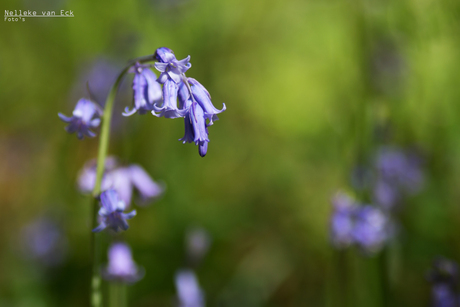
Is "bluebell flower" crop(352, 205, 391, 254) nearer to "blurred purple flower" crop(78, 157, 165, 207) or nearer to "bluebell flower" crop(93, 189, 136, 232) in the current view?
"blurred purple flower" crop(78, 157, 165, 207)

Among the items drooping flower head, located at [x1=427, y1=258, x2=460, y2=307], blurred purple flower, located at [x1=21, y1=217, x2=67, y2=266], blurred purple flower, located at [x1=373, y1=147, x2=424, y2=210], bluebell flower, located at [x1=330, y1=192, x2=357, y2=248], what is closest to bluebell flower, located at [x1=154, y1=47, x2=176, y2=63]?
drooping flower head, located at [x1=427, y1=258, x2=460, y2=307]

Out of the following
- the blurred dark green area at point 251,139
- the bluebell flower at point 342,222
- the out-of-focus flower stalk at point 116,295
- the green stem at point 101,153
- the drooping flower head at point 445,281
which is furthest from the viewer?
the blurred dark green area at point 251,139

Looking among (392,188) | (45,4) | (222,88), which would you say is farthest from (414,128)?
(45,4)

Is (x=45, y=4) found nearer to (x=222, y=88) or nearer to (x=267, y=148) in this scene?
(x=222, y=88)

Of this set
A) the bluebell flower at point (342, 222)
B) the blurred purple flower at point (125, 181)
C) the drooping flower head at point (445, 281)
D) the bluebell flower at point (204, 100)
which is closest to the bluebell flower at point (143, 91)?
the bluebell flower at point (204, 100)

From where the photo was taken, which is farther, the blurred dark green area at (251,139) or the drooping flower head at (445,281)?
the blurred dark green area at (251,139)

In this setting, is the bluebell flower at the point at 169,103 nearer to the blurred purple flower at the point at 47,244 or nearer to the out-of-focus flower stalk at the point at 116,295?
the out-of-focus flower stalk at the point at 116,295
